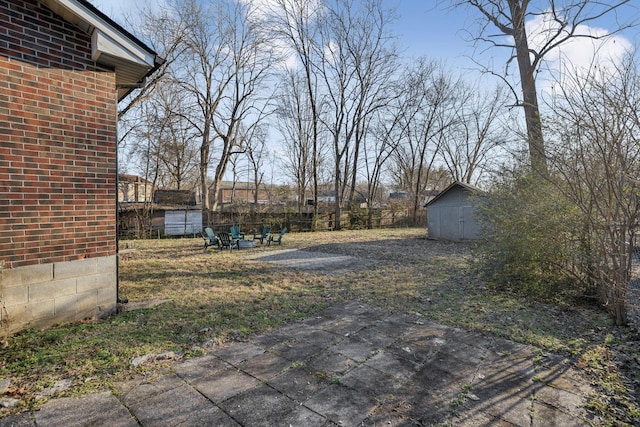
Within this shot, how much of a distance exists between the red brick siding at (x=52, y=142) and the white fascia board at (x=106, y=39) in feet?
0.89

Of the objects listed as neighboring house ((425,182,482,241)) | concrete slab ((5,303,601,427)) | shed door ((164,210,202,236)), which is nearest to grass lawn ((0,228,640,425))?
concrete slab ((5,303,601,427))

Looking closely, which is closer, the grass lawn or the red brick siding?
the grass lawn

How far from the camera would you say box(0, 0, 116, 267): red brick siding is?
374cm

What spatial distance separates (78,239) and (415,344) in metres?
4.49

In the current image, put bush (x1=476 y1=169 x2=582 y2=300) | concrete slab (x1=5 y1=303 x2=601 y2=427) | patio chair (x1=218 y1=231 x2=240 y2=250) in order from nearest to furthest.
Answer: concrete slab (x1=5 y1=303 x2=601 y2=427) < bush (x1=476 y1=169 x2=582 y2=300) < patio chair (x1=218 y1=231 x2=240 y2=250)

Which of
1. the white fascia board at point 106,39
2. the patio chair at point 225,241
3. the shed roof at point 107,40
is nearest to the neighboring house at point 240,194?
the patio chair at point 225,241

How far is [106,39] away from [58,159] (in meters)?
1.71

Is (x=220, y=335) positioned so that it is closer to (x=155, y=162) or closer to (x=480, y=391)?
(x=480, y=391)

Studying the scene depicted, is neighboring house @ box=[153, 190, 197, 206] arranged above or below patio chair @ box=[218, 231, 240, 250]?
above

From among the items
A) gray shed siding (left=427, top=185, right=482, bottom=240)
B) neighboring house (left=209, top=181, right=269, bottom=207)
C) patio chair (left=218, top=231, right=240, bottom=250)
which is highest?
neighboring house (left=209, top=181, right=269, bottom=207)

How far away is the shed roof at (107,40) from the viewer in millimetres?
4047

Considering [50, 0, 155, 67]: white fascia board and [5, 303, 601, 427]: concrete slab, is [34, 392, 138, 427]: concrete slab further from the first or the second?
[50, 0, 155, 67]: white fascia board

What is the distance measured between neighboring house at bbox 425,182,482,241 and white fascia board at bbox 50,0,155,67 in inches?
582

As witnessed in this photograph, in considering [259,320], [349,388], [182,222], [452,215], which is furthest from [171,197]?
[349,388]
